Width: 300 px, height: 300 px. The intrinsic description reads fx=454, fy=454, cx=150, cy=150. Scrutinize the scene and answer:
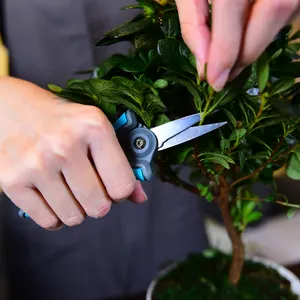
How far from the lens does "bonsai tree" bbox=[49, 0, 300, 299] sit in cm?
36

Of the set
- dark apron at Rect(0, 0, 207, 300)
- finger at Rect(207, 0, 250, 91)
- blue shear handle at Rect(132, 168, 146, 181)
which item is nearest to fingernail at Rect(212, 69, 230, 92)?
finger at Rect(207, 0, 250, 91)

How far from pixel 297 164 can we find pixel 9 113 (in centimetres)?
27

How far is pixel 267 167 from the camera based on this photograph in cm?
46

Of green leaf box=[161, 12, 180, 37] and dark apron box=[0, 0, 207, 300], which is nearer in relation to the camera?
green leaf box=[161, 12, 180, 37]

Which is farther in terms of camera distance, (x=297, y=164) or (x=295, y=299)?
(x=295, y=299)

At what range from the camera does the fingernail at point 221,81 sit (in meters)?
0.33

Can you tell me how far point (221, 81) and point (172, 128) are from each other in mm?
71

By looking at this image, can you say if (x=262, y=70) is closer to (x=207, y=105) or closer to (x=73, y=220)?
(x=207, y=105)

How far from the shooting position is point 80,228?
2.57ft

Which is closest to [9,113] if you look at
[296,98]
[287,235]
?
[296,98]

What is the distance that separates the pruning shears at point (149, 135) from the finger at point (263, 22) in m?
0.08

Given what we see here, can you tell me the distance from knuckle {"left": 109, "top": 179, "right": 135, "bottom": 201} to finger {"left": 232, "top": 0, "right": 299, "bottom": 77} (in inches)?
5.8

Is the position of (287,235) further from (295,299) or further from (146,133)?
(146,133)

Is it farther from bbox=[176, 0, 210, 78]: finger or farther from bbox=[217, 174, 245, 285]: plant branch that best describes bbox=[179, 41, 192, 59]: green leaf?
bbox=[217, 174, 245, 285]: plant branch
